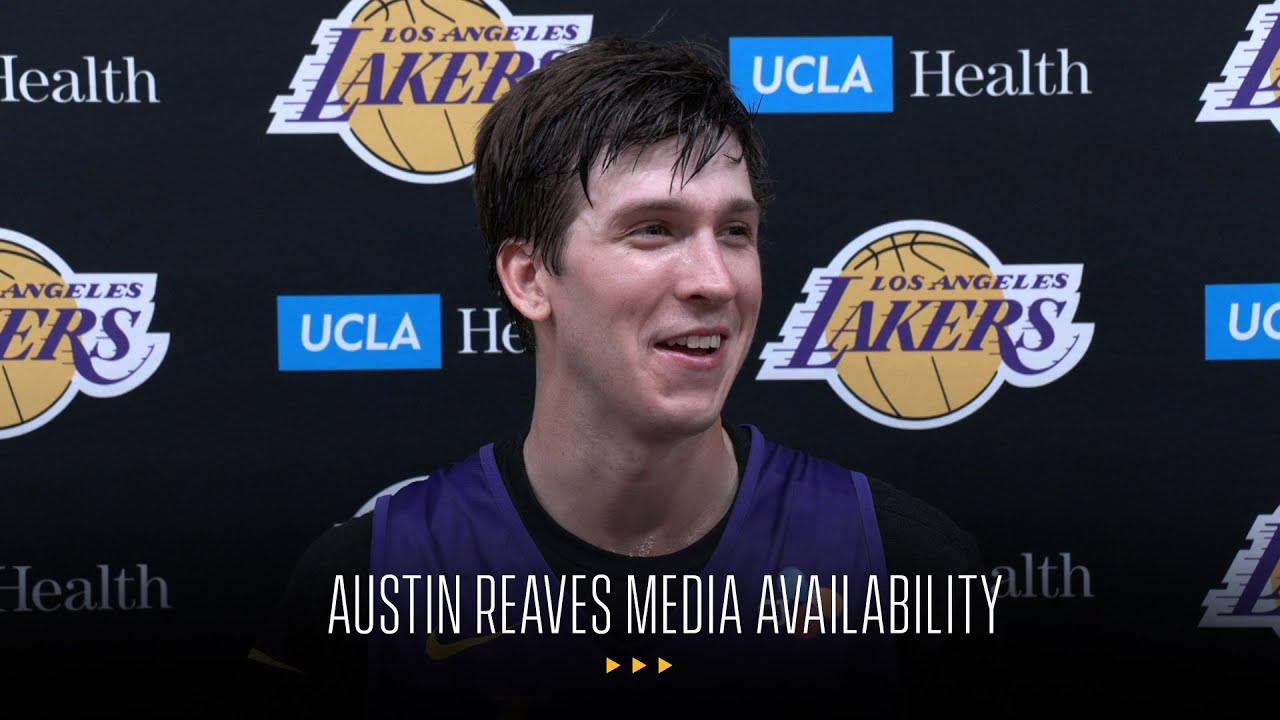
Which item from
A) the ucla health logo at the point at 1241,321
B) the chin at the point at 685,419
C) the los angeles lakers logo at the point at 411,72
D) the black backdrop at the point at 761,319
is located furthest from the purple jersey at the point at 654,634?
the ucla health logo at the point at 1241,321

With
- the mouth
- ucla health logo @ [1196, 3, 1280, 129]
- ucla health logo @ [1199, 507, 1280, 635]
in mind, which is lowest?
ucla health logo @ [1199, 507, 1280, 635]

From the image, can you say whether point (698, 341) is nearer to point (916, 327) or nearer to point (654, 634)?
point (654, 634)

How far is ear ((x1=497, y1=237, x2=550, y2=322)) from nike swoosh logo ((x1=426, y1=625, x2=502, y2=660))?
1.30 ft

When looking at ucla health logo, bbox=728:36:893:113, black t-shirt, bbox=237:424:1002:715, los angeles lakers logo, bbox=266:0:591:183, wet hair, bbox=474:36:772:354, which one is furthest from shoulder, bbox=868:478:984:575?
los angeles lakers logo, bbox=266:0:591:183

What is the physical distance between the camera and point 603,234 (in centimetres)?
113

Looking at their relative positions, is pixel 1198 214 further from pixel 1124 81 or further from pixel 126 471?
pixel 126 471

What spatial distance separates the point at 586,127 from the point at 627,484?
409 millimetres

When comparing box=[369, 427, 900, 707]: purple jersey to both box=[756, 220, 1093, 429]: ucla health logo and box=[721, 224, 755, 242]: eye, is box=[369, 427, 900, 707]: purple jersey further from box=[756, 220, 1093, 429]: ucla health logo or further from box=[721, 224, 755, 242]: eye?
box=[756, 220, 1093, 429]: ucla health logo

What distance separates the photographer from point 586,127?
1.15m

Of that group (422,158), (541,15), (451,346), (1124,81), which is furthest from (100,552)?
(1124,81)

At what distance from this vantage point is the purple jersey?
4.08ft

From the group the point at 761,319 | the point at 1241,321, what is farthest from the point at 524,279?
the point at 1241,321

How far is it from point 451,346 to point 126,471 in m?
0.61

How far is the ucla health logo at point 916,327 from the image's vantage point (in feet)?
6.01
